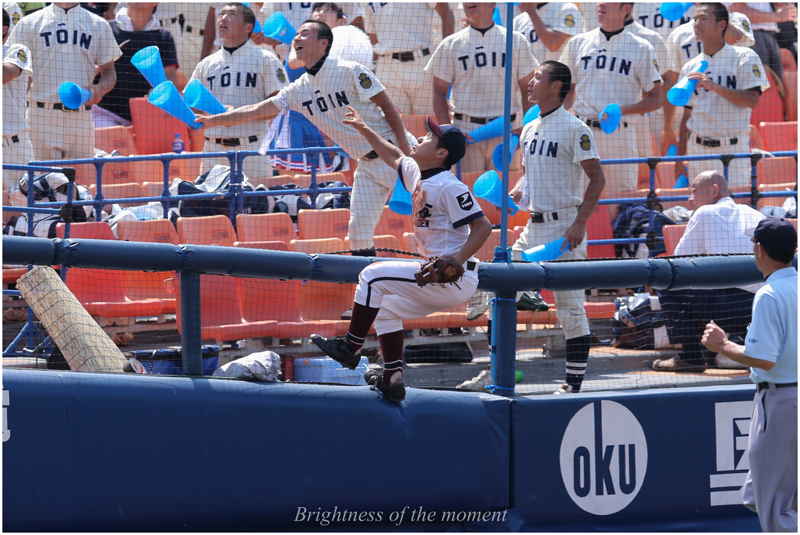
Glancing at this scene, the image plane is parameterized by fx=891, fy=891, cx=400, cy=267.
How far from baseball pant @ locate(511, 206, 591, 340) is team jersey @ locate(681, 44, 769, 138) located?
322cm

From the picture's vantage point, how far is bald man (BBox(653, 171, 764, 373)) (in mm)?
5855

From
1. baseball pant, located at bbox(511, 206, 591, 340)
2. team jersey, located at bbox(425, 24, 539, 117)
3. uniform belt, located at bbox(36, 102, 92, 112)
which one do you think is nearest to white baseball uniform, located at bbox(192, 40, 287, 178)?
uniform belt, located at bbox(36, 102, 92, 112)

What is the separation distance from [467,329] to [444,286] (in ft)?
8.57

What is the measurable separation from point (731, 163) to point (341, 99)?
4219 millimetres

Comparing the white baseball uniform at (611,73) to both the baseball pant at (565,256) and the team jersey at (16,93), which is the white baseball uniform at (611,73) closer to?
the baseball pant at (565,256)

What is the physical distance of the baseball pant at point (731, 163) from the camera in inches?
324

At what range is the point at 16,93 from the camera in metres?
7.25

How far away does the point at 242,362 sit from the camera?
3734 mm

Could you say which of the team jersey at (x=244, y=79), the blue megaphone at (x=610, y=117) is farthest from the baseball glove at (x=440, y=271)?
the team jersey at (x=244, y=79)

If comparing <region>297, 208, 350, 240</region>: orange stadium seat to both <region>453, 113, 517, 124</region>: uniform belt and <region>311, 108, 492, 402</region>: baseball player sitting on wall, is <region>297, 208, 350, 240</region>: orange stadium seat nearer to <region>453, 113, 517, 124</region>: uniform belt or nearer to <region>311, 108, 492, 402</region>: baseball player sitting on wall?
<region>453, 113, 517, 124</region>: uniform belt

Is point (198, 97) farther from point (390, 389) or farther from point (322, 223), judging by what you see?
point (390, 389)

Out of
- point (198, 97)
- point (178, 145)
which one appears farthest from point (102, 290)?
point (178, 145)

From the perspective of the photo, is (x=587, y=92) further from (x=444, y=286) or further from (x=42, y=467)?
(x=42, y=467)

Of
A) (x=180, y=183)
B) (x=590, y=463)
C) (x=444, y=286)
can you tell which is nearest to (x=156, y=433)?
(x=444, y=286)
